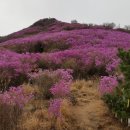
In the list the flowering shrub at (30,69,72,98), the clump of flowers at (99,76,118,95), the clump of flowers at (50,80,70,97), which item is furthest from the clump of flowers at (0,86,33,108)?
the clump of flowers at (99,76,118,95)

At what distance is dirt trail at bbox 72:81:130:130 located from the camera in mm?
10651

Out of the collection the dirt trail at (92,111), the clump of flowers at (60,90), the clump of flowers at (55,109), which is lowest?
the dirt trail at (92,111)

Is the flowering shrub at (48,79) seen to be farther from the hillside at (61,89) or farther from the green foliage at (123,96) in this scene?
the green foliage at (123,96)

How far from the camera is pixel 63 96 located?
11742 millimetres

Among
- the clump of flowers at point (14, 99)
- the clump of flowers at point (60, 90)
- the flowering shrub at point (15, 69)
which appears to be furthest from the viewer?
the flowering shrub at point (15, 69)

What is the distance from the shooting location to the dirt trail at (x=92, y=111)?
10.7 m

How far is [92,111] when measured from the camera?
11453mm

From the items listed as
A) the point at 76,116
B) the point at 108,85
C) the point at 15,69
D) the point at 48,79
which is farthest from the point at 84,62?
the point at 76,116

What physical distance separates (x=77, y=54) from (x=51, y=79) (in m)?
4.49

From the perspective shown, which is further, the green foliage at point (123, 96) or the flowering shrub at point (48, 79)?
the flowering shrub at point (48, 79)

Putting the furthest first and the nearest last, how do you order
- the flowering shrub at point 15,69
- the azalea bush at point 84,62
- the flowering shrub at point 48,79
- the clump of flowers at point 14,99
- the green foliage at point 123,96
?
the azalea bush at point 84,62 → the flowering shrub at point 15,69 → the flowering shrub at point 48,79 → the green foliage at point 123,96 → the clump of flowers at point 14,99

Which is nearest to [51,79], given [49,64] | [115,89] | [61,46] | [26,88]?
[26,88]

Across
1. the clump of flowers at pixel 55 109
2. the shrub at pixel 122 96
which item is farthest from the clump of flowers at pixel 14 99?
the shrub at pixel 122 96

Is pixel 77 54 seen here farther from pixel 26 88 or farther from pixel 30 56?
pixel 26 88
